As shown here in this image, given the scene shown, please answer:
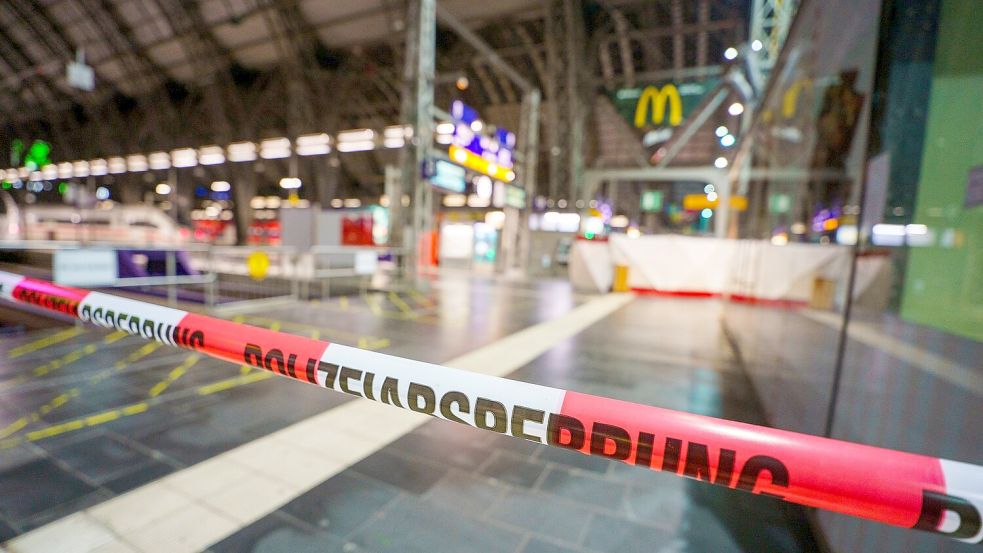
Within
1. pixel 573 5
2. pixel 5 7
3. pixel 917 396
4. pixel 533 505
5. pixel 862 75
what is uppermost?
pixel 5 7

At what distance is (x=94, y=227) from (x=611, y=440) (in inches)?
1132

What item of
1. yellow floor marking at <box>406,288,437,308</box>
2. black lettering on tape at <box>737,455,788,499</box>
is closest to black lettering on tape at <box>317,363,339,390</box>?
black lettering on tape at <box>737,455,788,499</box>

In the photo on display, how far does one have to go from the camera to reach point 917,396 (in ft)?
4.56

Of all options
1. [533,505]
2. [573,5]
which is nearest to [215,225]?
[573,5]

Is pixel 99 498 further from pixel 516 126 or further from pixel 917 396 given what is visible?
pixel 516 126

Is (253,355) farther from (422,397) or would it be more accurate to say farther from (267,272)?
(267,272)

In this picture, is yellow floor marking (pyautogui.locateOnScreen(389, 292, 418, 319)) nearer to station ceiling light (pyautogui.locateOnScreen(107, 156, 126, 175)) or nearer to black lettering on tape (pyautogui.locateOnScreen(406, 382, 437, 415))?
black lettering on tape (pyautogui.locateOnScreen(406, 382, 437, 415))

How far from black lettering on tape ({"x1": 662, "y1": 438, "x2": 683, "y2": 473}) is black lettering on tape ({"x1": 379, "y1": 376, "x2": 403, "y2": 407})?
78 centimetres

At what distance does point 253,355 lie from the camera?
152 cm

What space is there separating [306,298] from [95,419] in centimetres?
609

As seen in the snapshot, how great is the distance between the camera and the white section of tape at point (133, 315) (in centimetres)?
179

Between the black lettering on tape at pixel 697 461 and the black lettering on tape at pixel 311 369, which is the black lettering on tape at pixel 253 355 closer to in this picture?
the black lettering on tape at pixel 311 369

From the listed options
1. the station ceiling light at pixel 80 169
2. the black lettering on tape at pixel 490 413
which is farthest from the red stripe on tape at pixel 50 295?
the station ceiling light at pixel 80 169

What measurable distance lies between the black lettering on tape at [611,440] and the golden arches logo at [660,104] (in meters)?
21.9
